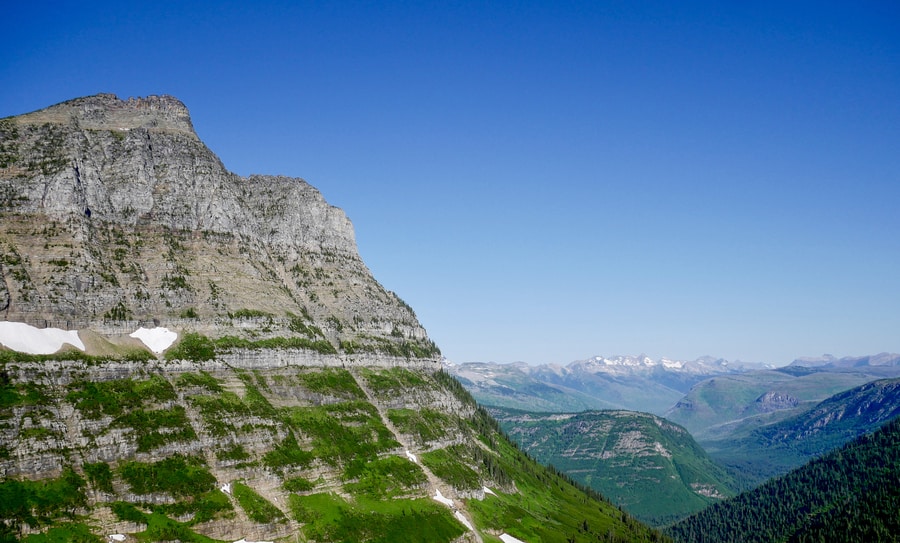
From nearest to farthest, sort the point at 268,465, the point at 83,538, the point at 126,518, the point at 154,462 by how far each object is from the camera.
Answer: the point at 83,538 < the point at 126,518 < the point at 154,462 < the point at 268,465

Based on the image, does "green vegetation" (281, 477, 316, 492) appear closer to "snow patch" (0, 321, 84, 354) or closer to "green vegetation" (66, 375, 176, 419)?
"green vegetation" (66, 375, 176, 419)

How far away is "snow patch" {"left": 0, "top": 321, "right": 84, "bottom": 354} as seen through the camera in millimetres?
178625

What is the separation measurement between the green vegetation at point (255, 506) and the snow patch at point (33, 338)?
61653mm

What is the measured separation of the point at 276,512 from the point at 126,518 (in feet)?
126

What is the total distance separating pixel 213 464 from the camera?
599 feet

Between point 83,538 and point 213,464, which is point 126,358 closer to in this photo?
point 213,464

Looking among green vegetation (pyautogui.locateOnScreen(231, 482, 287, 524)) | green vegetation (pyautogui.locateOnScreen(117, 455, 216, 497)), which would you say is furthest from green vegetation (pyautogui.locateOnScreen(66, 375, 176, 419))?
green vegetation (pyautogui.locateOnScreen(231, 482, 287, 524))

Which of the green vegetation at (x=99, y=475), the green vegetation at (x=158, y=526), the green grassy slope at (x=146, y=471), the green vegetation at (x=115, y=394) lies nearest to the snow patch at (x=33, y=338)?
the green grassy slope at (x=146, y=471)

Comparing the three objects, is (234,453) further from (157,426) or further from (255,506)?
(157,426)

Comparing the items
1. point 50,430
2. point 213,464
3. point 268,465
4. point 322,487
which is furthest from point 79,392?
point 322,487

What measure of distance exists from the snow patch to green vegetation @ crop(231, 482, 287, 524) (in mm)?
61653

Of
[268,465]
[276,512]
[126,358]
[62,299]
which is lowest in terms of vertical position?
[276,512]

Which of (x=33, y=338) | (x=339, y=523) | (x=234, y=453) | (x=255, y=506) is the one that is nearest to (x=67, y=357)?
(x=33, y=338)

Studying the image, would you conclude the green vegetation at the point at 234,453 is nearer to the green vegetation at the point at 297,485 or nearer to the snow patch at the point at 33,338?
the green vegetation at the point at 297,485
